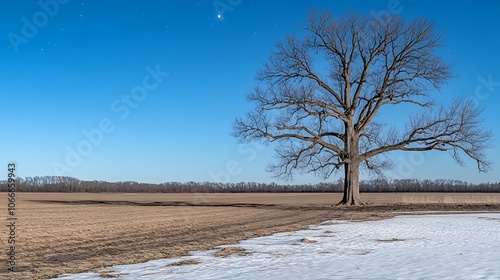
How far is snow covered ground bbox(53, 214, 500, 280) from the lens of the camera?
Result: 9.46 meters

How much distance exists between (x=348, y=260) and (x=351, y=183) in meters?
25.1

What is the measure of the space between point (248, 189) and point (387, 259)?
17405cm

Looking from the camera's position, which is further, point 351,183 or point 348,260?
point 351,183

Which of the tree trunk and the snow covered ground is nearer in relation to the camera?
the snow covered ground

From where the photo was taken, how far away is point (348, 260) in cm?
1119

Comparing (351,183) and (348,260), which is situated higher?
(351,183)

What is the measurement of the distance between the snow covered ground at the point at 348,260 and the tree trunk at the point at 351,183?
61.3 feet

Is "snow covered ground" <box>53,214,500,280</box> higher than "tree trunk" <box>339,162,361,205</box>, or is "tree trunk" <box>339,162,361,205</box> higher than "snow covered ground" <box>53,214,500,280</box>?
"tree trunk" <box>339,162,361,205</box>

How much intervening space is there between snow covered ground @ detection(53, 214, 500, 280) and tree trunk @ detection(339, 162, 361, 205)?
18682mm

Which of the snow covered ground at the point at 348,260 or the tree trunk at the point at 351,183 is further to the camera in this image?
the tree trunk at the point at 351,183

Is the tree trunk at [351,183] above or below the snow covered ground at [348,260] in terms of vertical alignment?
above

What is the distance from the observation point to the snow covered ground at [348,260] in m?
9.46

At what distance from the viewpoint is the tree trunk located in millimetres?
35594

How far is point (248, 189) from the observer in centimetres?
18450
